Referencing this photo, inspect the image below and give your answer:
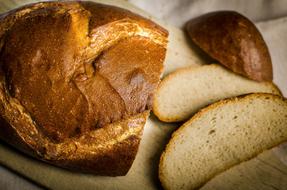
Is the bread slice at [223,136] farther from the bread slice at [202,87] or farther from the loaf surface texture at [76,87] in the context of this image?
the loaf surface texture at [76,87]

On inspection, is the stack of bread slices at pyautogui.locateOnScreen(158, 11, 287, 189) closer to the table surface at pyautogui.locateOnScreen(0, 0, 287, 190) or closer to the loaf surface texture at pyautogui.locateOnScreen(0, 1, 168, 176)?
the table surface at pyautogui.locateOnScreen(0, 0, 287, 190)

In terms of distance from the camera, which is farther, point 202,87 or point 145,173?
point 202,87

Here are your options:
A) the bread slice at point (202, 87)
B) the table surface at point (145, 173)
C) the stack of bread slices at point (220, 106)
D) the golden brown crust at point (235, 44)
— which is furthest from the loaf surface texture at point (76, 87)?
the golden brown crust at point (235, 44)

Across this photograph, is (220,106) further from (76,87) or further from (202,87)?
(76,87)

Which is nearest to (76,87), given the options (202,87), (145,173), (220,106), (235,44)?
(145,173)

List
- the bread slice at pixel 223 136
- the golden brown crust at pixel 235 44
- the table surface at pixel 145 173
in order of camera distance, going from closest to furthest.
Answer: the table surface at pixel 145 173 → the bread slice at pixel 223 136 → the golden brown crust at pixel 235 44

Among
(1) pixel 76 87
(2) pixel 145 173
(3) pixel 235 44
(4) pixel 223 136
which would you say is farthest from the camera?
(3) pixel 235 44

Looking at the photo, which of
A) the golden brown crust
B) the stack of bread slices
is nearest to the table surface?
the stack of bread slices

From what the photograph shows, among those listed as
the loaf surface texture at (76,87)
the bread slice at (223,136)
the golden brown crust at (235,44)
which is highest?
the loaf surface texture at (76,87)
